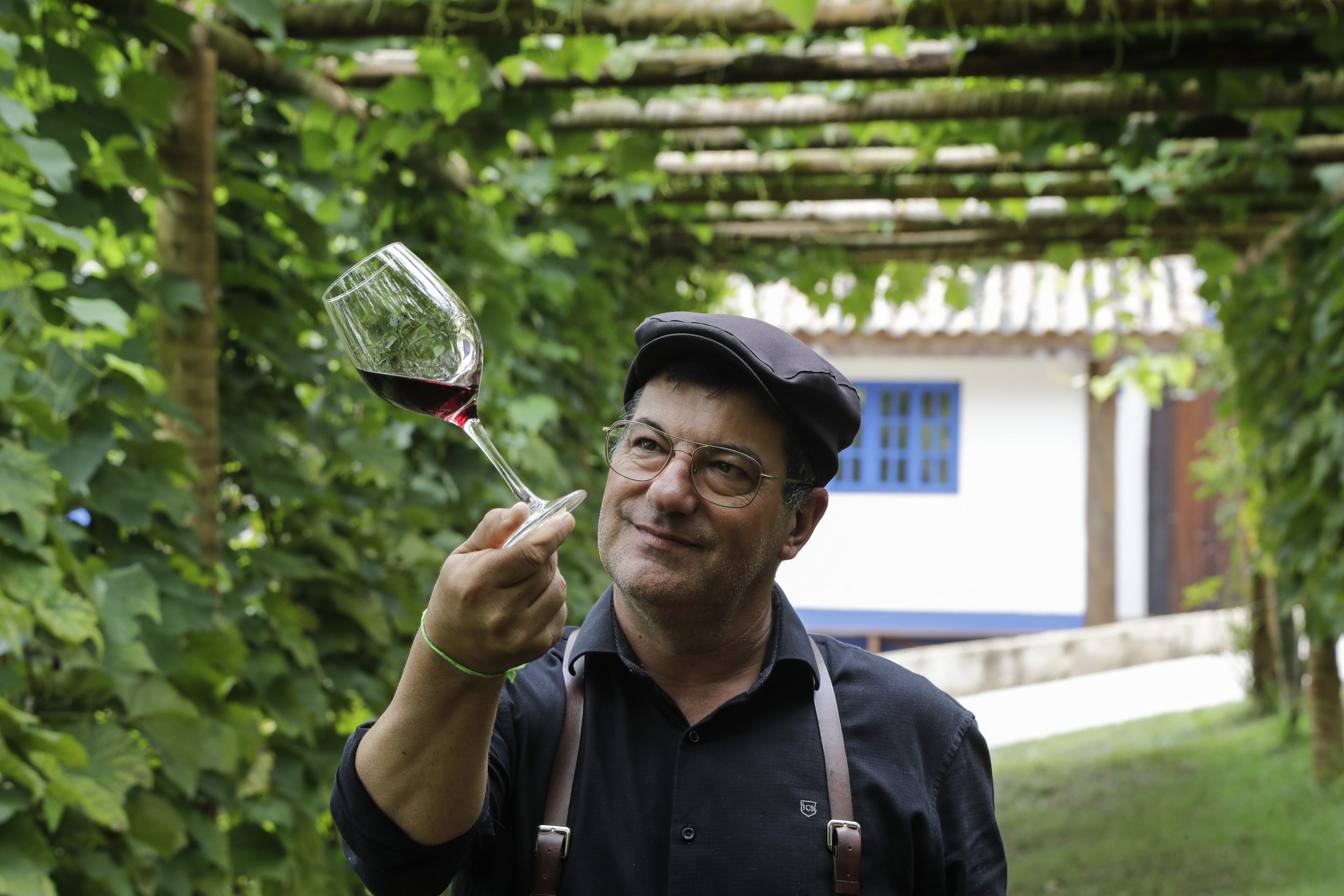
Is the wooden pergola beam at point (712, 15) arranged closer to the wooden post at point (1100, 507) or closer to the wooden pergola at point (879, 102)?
the wooden pergola at point (879, 102)

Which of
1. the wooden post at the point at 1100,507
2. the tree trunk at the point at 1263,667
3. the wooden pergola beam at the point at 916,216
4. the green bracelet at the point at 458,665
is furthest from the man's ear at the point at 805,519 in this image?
the wooden post at the point at 1100,507

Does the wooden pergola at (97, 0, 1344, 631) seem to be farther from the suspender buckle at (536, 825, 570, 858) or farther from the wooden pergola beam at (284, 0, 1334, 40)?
the suspender buckle at (536, 825, 570, 858)

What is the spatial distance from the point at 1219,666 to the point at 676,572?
1100 cm

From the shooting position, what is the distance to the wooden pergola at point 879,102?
121 inches

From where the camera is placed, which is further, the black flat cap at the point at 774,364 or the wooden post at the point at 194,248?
the wooden post at the point at 194,248

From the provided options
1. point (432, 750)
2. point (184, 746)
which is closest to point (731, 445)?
point (432, 750)

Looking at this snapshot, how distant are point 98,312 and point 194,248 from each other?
435mm

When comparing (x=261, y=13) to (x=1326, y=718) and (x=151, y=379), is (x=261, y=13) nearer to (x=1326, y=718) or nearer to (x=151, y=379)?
(x=151, y=379)

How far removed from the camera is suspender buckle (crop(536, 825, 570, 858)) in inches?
57.0

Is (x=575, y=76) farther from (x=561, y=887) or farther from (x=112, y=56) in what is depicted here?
(x=561, y=887)

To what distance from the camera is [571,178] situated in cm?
536

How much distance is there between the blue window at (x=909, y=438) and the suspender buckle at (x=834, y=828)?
425 inches

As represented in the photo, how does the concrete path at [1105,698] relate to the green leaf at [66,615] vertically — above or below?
below

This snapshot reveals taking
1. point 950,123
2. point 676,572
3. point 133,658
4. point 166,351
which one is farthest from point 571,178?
point 676,572
